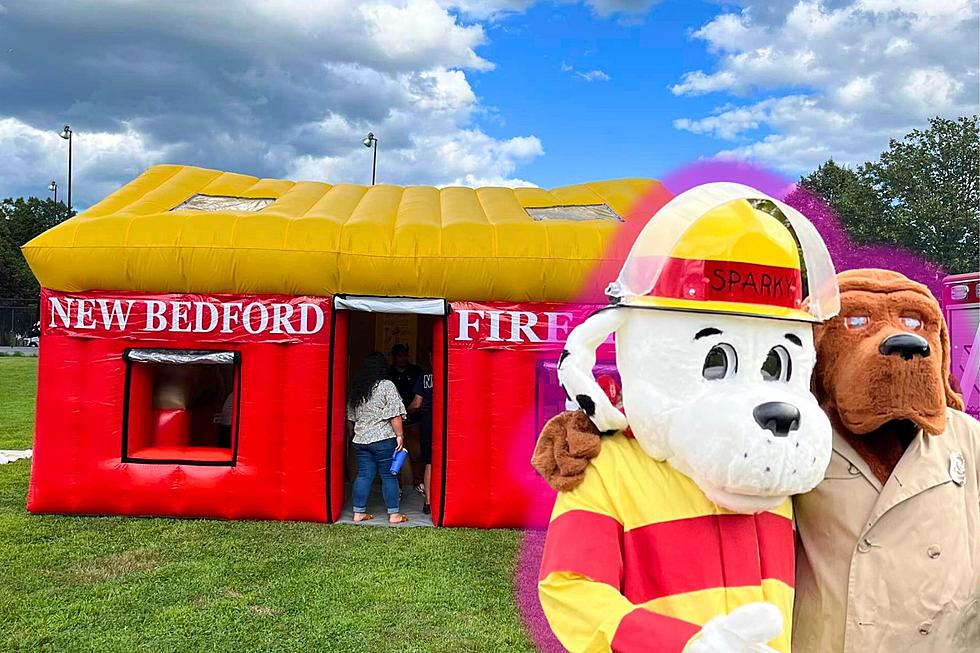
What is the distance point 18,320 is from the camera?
29.6 metres

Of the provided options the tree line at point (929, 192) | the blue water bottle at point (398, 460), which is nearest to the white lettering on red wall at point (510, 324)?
the blue water bottle at point (398, 460)

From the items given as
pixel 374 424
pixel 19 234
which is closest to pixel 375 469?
pixel 374 424

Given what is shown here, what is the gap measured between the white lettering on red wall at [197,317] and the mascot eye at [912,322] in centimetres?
447

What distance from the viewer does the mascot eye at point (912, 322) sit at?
1.82 m

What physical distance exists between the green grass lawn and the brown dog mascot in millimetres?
2523

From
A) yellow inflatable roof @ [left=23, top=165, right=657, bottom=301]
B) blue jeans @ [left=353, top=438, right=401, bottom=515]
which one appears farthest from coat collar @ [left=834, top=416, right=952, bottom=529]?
blue jeans @ [left=353, top=438, right=401, bottom=515]

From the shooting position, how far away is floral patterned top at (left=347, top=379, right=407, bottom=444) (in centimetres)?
609

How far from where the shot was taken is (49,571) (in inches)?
195

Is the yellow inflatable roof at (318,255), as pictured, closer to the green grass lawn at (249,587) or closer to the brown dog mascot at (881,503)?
the green grass lawn at (249,587)

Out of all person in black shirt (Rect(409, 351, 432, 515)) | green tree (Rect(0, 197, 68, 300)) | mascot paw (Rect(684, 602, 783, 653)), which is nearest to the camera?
mascot paw (Rect(684, 602, 783, 653))

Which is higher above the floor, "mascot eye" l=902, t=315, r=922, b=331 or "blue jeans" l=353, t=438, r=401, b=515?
"mascot eye" l=902, t=315, r=922, b=331

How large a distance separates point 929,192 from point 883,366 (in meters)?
27.0

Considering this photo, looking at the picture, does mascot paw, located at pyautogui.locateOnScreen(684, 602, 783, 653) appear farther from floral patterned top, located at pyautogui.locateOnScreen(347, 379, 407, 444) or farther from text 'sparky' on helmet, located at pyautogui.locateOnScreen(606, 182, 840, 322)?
floral patterned top, located at pyautogui.locateOnScreen(347, 379, 407, 444)

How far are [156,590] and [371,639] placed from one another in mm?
1397
